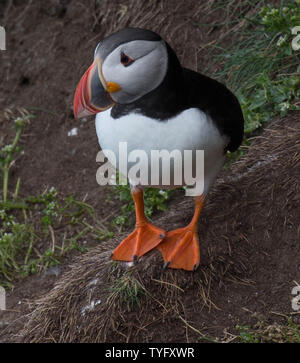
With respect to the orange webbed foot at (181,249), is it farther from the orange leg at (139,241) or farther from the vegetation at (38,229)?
the vegetation at (38,229)

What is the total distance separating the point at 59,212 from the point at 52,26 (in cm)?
202

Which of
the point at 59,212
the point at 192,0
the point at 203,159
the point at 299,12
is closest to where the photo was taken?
the point at 203,159

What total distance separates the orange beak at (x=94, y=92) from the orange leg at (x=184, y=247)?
767mm

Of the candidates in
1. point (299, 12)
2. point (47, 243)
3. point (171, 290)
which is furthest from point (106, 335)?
point (299, 12)

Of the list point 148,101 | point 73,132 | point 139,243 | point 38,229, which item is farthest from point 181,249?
point 73,132

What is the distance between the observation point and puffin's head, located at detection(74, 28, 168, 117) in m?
2.38

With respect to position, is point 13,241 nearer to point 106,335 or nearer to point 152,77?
point 106,335

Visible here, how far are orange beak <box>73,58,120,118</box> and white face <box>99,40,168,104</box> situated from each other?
2cm

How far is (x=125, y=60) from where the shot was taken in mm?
2391

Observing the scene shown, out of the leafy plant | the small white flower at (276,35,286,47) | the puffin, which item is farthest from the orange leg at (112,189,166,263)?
the small white flower at (276,35,286,47)

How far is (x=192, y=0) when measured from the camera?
467 cm

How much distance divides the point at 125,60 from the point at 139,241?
3.33ft

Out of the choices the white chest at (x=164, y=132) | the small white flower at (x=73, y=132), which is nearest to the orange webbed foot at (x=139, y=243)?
the white chest at (x=164, y=132)

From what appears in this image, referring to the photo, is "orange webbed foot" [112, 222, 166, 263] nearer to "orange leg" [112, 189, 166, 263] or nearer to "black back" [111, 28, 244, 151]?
"orange leg" [112, 189, 166, 263]
